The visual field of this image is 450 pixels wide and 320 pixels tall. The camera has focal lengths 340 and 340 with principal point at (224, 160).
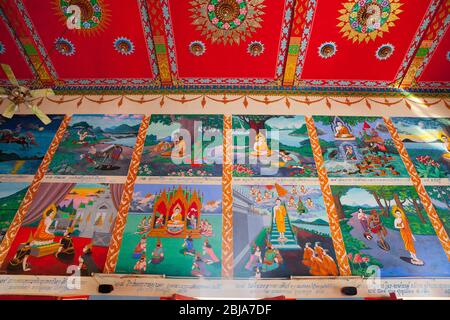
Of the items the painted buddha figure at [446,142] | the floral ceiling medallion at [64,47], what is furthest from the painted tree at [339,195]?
the floral ceiling medallion at [64,47]

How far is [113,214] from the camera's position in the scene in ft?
21.1

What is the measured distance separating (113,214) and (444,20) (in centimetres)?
821

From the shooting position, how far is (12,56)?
8.13m

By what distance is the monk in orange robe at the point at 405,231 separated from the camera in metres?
6.02

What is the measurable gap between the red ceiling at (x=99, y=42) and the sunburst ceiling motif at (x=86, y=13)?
0.06 meters

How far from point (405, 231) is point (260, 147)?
327 centimetres

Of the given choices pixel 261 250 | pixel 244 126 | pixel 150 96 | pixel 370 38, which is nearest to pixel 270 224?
pixel 261 250

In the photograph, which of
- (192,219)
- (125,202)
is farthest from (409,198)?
(125,202)

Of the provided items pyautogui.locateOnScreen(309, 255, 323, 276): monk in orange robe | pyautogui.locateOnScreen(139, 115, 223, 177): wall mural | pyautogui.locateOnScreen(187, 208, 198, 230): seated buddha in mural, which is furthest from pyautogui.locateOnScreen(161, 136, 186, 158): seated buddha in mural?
pyautogui.locateOnScreen(309, 255, 323, 276): monk in orange robe

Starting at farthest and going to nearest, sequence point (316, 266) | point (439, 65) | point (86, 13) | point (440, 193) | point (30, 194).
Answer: point (439, 65) → point (86, 13) → point (440, 193) → point (30, 194) → point (316, 266)

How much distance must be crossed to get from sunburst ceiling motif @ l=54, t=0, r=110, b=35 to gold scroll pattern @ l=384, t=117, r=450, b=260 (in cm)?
693

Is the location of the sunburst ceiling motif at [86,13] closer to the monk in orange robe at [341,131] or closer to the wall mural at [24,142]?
the wall mural at [24,142]

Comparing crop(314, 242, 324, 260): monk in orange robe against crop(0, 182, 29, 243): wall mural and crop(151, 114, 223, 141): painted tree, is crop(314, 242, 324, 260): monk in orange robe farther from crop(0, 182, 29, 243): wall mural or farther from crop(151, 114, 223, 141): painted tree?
crop(0, 182, 29, 243): wall mural

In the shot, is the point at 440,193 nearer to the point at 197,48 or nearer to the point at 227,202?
the point at 227,202
